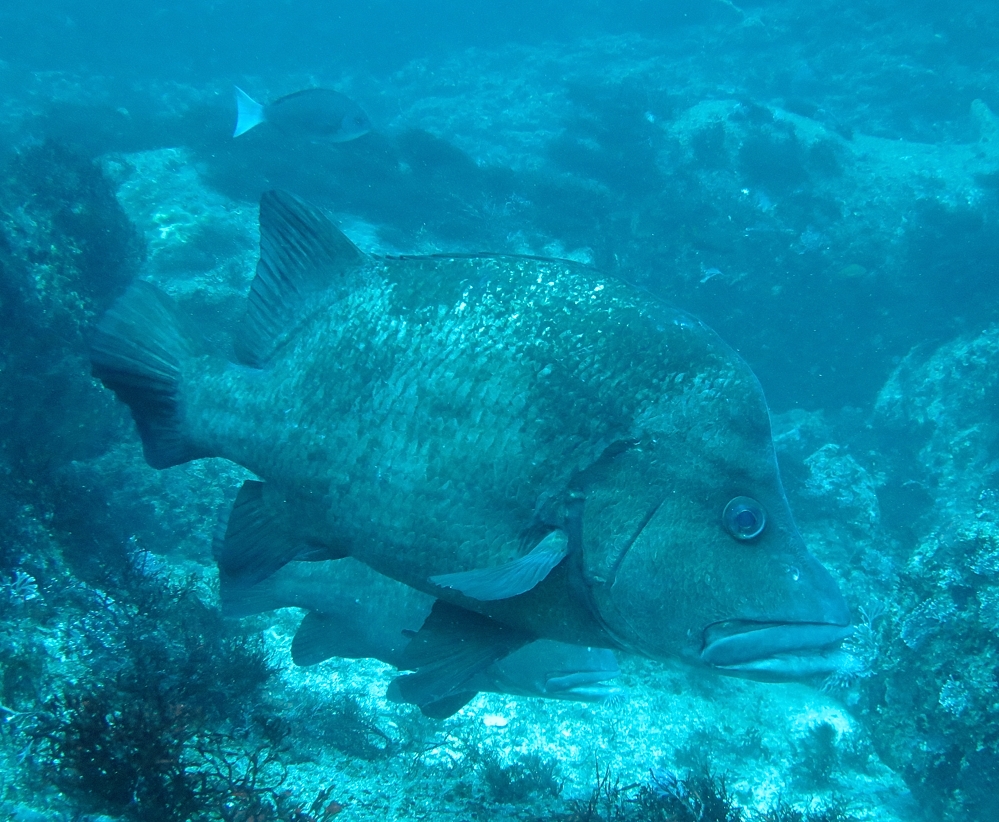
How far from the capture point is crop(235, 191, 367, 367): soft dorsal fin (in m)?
2.28

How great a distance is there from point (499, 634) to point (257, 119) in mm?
14240

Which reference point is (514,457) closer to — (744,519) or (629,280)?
(744,519)

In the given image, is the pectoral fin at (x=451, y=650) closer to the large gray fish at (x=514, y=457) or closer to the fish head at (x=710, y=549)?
the large gray fish at (x=514, y=457)

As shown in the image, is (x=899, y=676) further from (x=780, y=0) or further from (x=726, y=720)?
(x=780, y=0)

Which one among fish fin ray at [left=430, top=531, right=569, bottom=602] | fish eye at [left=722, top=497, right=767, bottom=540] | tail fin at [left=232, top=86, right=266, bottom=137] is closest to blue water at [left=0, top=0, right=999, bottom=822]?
tail fin at [left=232, top=86, right=266, bottom=137]

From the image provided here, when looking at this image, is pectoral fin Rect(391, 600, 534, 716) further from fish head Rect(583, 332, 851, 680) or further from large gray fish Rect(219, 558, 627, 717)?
large gray fish Rect(219, 558, 627, 717)

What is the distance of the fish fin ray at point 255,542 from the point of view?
7.47 feet

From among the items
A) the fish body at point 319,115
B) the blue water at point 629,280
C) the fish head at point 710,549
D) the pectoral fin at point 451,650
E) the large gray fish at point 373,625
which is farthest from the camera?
the fish body at point 319,115

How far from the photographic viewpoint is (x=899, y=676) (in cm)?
534

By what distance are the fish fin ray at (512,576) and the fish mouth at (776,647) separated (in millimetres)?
547

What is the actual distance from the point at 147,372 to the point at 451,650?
5.77ft

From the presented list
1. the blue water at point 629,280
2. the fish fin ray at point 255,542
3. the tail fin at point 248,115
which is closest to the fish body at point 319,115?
the tail fin at point 248,115

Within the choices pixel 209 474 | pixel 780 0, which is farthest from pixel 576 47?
pixel 209 474

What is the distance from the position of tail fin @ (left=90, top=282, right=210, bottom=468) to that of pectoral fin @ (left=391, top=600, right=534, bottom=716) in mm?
1232
